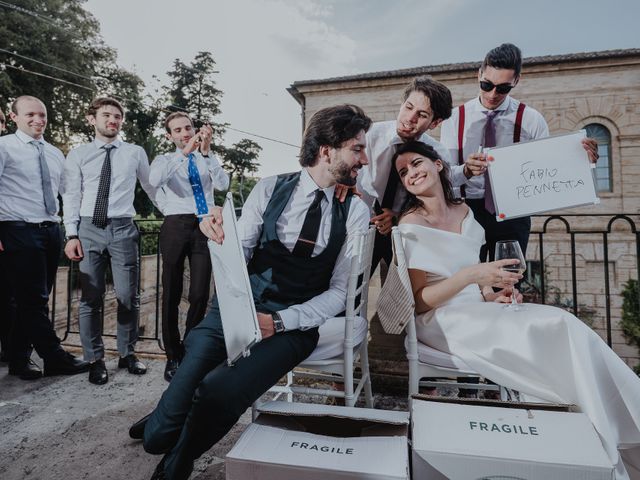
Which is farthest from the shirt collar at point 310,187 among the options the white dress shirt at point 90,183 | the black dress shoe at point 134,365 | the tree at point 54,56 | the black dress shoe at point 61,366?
the tree at point 54,56

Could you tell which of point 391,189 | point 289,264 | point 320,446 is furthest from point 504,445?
point 391,189

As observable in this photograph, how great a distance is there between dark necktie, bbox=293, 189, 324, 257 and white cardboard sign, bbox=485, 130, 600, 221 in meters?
1.07

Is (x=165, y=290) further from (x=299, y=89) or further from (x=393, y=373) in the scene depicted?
(x=299, y=89)

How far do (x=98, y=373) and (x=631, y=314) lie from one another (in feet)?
48.3

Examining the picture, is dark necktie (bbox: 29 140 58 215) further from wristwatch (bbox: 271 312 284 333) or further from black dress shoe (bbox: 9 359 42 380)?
wristwatch (bbox: 271 312 284 333)

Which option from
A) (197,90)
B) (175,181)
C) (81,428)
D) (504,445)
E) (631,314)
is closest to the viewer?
(504,445)

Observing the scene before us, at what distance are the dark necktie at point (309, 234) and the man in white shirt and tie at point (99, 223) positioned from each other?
1840 millimetres

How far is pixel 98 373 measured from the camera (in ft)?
9.98

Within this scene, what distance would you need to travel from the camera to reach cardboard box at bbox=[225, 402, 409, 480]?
3.26 ft

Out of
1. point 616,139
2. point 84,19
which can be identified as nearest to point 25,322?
point 616,139

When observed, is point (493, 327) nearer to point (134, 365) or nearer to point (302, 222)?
point (302, 222)

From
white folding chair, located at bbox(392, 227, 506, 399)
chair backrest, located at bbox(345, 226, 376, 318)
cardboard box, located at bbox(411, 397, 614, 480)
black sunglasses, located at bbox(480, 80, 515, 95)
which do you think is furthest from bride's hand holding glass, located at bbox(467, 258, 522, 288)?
black sunglasses, located at bbox(480, 80, 515, 95)

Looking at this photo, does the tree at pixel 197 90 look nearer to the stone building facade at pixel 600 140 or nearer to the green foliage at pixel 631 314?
the stone building facade at pixel 600 140

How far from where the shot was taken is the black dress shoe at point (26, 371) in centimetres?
309
